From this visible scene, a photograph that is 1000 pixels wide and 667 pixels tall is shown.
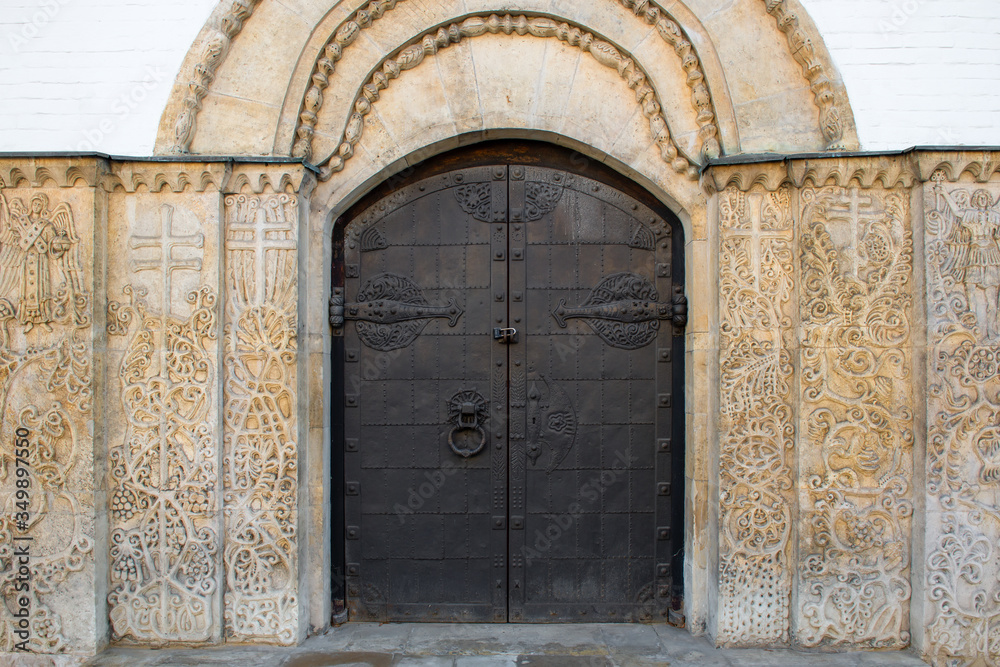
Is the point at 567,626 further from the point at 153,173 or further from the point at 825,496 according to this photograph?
the point at 153,173

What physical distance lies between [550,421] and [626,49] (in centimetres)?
212

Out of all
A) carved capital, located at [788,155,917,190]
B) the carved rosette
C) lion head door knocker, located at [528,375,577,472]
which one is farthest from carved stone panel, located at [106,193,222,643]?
carved capital, located at [788,155,917,190]

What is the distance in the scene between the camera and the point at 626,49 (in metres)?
3.56

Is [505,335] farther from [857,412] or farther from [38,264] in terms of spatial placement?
[38,264]

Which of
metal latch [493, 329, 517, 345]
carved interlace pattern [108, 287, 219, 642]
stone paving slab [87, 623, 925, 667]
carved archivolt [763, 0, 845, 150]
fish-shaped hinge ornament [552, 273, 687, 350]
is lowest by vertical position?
stone paving slab [87, 623, 925, 667]

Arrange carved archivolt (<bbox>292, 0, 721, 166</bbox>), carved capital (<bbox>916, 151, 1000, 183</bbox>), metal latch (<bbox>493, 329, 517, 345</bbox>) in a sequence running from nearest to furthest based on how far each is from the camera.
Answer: carved capital (<bbox>916, 151, 1000, 183</bbox>) → carved archivolt (<bbox>292, 0, 721, 166</bbox>) → metal latch (<bbox>493, 329, 517, 345</bbox>)

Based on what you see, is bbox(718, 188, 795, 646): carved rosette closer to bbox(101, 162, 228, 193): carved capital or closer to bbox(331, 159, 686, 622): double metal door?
bbox(331, 159, 686, 622): double metal door

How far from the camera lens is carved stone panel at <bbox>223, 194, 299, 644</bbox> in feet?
11.2

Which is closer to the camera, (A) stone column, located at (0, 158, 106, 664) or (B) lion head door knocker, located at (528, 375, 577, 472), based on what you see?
(A) stone column, located at (0, 158, 106, 664)

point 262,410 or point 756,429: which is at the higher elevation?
point 262,410

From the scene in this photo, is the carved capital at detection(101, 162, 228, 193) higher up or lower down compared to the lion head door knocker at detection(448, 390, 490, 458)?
higher up

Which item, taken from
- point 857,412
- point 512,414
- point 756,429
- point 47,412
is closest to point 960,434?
point 857,412

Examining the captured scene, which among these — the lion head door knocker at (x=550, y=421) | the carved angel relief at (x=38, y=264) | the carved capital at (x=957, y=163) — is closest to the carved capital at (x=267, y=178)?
the carved angel relief at (x=38, y=264)

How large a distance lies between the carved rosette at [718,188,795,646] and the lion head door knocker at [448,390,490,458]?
132 cm
